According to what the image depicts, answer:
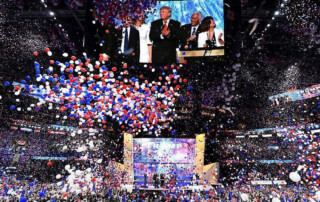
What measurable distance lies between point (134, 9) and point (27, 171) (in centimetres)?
1341

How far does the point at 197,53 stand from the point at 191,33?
0.29 meters

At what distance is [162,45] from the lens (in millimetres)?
2990

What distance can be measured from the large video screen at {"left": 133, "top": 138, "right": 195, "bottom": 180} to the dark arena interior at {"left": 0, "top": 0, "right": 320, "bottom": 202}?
1.9 inches

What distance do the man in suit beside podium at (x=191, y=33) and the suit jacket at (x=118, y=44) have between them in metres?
0.65

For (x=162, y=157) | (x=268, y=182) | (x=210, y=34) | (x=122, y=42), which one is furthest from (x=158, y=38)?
(x=268, y=182)

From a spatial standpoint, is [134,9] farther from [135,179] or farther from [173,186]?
[135,179]

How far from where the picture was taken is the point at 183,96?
287 inches

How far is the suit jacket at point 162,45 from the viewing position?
294 centimetres

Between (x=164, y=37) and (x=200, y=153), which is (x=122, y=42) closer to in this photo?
(x=164, y=37)

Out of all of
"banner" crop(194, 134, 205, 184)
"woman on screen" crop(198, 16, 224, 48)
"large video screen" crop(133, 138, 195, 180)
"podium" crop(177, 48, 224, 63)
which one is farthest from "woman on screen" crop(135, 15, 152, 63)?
"banner" crop(194, 134, 205, 184)

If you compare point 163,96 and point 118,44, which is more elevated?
point 118,44

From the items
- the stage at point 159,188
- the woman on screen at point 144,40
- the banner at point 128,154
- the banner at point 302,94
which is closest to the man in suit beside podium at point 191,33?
the woman on screen at point 144,40

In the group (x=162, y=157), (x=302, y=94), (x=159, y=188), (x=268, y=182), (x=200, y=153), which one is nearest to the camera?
(x=302, y=94)

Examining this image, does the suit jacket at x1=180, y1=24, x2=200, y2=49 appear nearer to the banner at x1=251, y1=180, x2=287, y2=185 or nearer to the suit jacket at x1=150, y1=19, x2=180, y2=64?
the suit jacket at x1=150, y1=19, x2=180, y2=64
